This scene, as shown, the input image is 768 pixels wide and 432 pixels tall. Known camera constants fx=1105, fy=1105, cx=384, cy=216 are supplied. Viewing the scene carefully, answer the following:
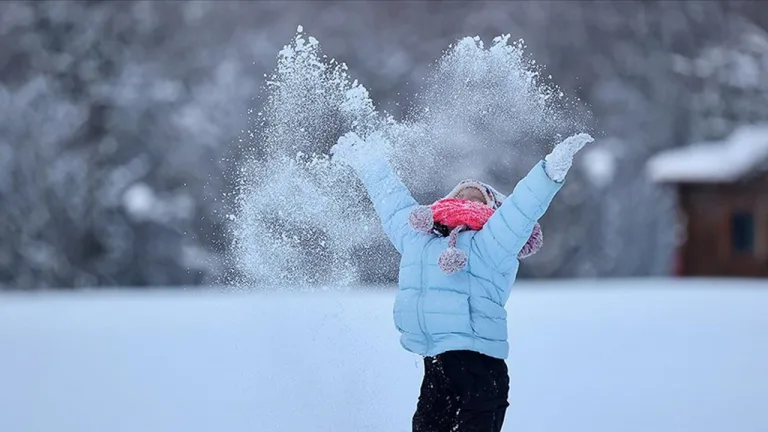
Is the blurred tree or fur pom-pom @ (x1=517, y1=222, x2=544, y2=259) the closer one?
fur pom-pom @ (x1=517, y1=222, x2=544, y2=259)

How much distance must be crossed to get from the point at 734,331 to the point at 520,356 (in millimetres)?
2697

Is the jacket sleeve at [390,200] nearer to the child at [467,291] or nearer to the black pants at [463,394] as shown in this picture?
the child at [467,291]

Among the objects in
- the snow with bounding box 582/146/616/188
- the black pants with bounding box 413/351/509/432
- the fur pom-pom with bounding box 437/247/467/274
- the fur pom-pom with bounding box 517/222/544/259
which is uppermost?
the snow with bounding box 582/146/616/188

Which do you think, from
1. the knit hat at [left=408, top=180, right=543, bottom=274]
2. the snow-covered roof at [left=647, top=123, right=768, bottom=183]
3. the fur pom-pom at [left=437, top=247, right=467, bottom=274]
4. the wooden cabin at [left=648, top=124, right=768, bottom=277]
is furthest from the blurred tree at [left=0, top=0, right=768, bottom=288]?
the fur pom-pom at [left=437, top=247, right=467, bottom=274]

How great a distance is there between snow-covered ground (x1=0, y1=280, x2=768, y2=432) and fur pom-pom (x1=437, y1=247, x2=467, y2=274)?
134cm

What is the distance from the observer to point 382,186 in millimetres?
4324

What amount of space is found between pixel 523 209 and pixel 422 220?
37 centimetres

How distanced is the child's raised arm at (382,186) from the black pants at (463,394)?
20.6 inches

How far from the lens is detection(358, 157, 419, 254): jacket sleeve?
4.15 metres

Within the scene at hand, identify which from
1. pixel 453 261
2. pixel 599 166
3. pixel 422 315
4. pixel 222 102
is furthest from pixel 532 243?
pixel 599 166

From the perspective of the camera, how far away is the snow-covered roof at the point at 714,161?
992 inches

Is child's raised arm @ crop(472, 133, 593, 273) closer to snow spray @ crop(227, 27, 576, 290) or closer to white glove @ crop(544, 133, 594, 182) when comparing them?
white glove @ crop(544, 133, 594, 182)

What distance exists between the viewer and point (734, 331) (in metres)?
9.94

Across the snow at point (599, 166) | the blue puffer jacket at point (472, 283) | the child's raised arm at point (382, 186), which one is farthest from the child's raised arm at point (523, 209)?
the snow at point (599, 166)
